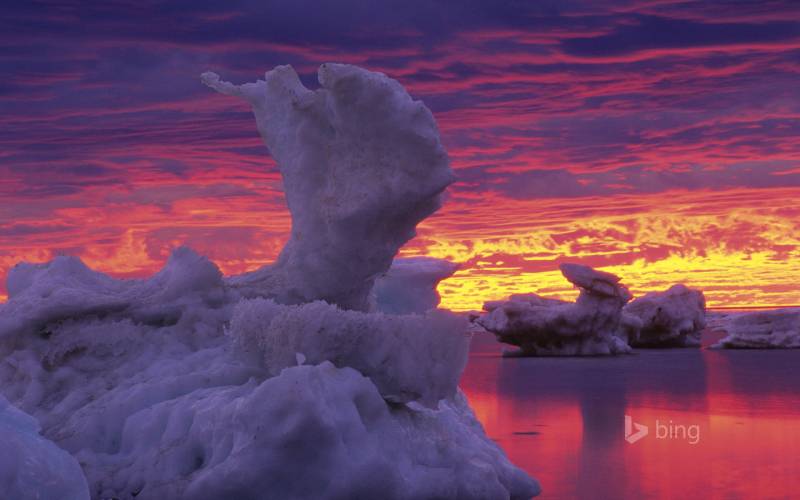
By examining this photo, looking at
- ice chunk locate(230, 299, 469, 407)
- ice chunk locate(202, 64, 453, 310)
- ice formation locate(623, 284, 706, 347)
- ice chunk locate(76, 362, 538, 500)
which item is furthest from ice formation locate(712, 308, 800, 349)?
ice chunk locate(76, 362, 538, 500)

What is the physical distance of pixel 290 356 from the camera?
31.2ft

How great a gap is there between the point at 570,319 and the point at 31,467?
→ 1283 inches

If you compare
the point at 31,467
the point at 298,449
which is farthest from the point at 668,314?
the point at 31,467

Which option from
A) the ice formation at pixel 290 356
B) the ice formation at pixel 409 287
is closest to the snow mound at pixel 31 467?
the ice formation at pixel 290 356

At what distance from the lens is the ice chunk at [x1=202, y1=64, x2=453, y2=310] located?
10992mm

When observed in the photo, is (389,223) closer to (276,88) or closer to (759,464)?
(276,88)

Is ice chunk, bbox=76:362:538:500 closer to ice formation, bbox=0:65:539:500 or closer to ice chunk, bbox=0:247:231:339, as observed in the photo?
ice formation, bbox=0:65:539:500

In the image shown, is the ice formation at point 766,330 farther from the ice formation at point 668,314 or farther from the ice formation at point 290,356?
the ice formation at point 290,356

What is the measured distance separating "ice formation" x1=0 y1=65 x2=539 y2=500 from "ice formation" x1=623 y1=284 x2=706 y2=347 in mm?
33552

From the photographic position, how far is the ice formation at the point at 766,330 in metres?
44.6

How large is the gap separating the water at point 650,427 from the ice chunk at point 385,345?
6.13ft

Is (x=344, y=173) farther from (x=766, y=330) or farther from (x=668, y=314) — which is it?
(x=766, y=330)

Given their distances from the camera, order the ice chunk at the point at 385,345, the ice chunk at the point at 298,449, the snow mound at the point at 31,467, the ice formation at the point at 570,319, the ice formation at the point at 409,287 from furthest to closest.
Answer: the ice formation at the point at 570,319, the ice formation at the point at 409,287, the ice chunk at the point at 385,345, the ice chunk at the point at 298,449, the snow mound at the point at 31,467

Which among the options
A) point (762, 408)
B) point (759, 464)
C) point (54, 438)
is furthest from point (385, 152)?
point (762, 408)
